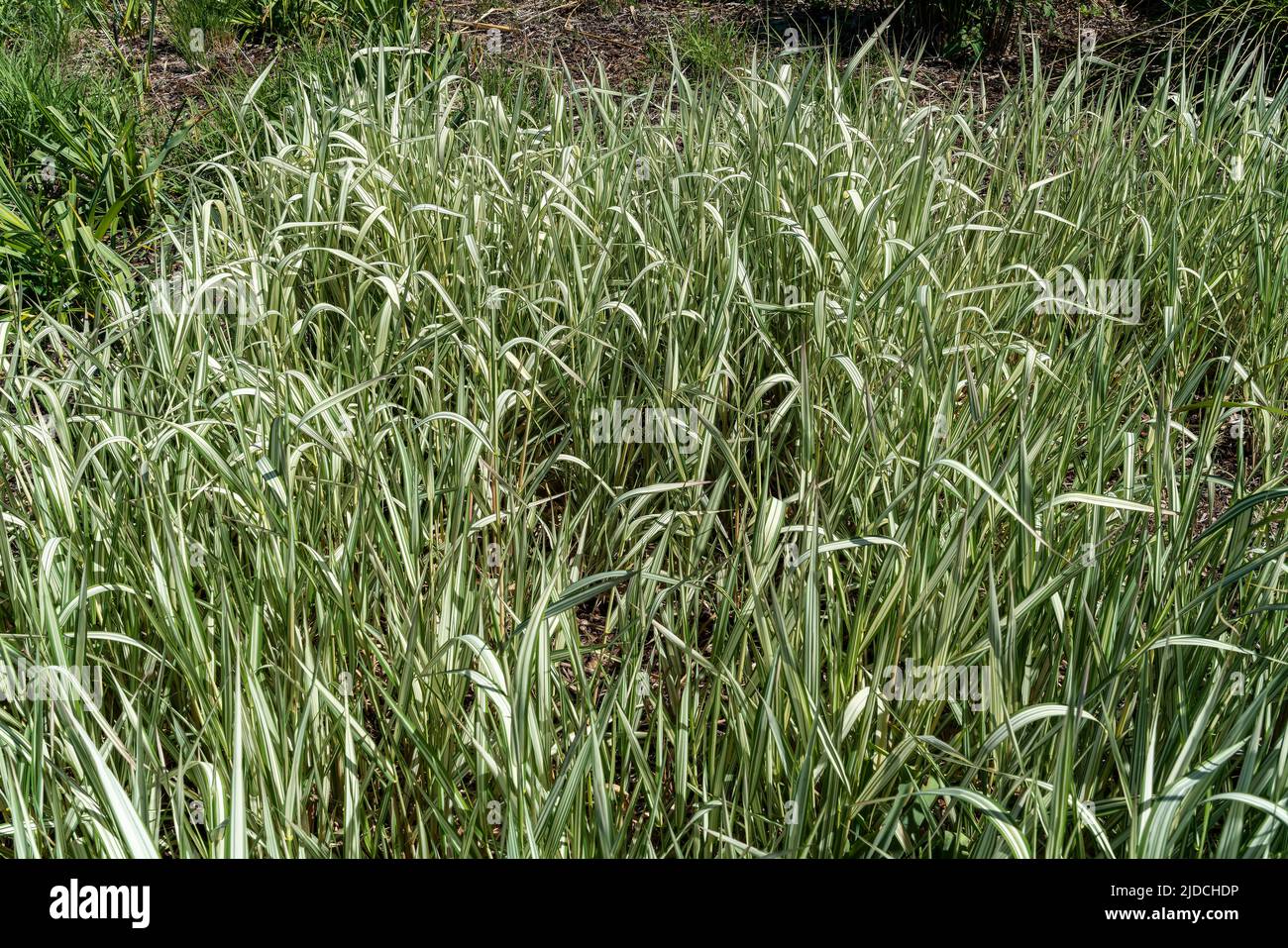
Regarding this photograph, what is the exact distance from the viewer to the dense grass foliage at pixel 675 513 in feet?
4.30

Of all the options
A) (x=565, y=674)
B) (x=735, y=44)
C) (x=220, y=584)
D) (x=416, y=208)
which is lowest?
(x=565, y=674)

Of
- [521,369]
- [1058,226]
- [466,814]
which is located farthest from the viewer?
[1058,226]

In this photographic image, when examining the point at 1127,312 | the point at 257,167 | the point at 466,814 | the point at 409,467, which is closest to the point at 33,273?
the point at 257,167

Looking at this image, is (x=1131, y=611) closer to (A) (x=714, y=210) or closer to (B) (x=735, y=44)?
(A) (x=714, y=210)

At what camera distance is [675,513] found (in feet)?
5.33

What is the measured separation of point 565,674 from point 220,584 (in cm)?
62

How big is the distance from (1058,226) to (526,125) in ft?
5.96

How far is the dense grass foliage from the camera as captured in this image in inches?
51.6

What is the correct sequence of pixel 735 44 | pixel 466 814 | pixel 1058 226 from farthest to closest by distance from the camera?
pixel 735 44 → pixel 1058 226 → pixel 466 814

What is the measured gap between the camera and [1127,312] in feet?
8.00

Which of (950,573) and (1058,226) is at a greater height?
(1058,226)

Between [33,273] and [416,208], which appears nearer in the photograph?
[416,208]

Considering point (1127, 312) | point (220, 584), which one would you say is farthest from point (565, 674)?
point (1127, 312)

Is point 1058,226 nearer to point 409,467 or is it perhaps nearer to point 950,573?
point 950,573
